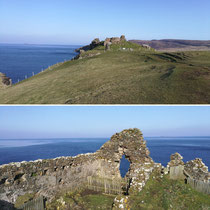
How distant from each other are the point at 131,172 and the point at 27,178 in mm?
7951

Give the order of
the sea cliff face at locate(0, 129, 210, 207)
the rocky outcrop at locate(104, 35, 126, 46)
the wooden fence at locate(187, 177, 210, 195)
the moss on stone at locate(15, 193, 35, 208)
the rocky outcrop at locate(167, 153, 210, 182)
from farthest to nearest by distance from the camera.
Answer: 1. the rocky outcrop at locate(104, 35, 126, 46)
2. the rocky outcrop at locate(167, 153, 210, 182)
3. the wooden fence at locate(187, 177, 210, 195)
4. the sea cliff face at locate(0, 129, 210, 207)
5. the moss on stone at locate(15, 193, 35, 208)

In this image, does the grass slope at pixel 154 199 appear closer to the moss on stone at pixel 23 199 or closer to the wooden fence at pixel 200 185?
the wooden fence at pixel 200 185

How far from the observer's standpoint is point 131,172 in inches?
631

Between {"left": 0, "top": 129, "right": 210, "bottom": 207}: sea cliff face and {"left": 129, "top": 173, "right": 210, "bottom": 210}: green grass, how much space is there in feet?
2.21

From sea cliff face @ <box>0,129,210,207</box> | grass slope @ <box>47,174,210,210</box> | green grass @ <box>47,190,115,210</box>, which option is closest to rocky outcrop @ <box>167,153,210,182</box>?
sea cliff face @ <box>0,129,210,207</box>

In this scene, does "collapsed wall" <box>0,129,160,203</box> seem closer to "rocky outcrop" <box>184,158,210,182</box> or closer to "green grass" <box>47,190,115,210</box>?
"green grass" <box>47,190,115,210</box>

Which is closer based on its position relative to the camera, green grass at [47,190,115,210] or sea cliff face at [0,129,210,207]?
sea cliff face at [0,129,210,207]

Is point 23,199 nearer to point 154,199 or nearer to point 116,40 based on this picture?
point 154,199

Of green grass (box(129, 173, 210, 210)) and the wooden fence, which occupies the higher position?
the wooden fence

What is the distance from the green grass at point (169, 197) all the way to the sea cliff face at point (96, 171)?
0.67 metres

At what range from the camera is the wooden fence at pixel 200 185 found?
45.0 feet

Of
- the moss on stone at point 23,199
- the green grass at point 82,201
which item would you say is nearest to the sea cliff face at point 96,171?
the moss on stone at point 23,199

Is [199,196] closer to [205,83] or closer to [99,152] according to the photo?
[99,152]

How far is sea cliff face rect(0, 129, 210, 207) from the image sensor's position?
12773 millimetres
